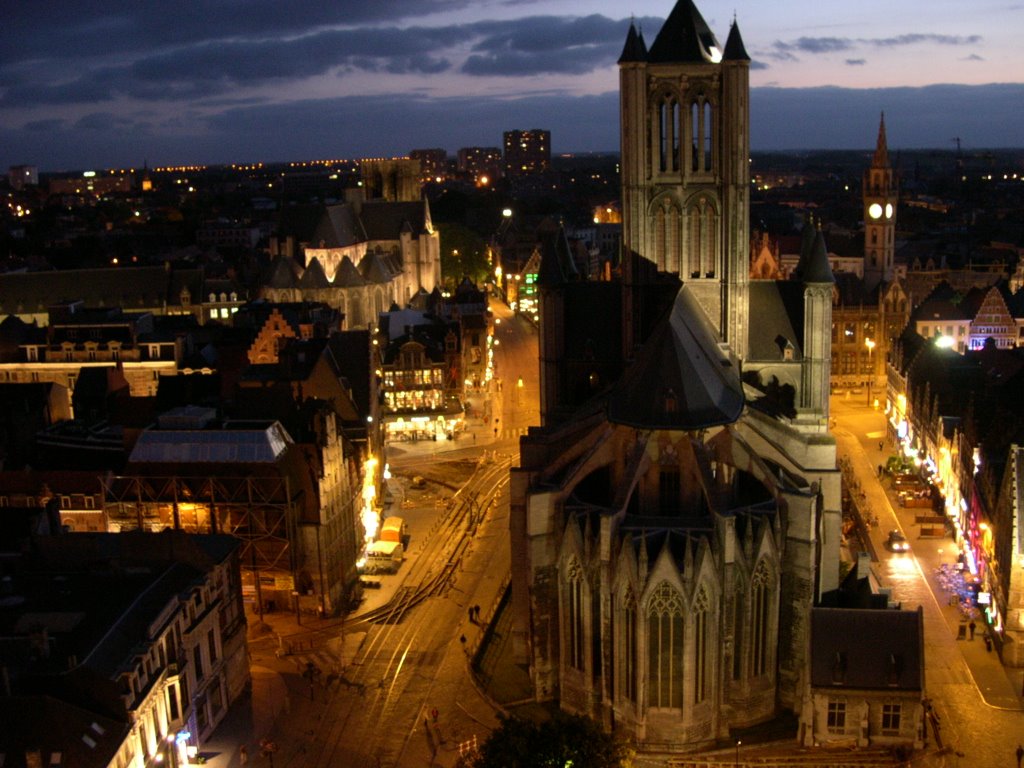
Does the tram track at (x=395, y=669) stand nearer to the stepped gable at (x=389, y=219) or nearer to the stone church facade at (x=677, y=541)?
the stone church facade at (x=677, y=541)

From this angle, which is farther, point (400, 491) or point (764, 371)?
point (400, 491)

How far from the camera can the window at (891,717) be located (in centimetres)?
4147

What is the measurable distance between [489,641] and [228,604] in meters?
11.9

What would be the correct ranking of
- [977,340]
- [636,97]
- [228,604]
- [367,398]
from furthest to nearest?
1. [977,340]
2. [367,398]
3. [636,97]
4. [228,604]

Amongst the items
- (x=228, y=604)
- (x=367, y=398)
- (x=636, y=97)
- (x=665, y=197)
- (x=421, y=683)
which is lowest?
(x=421, y=683)

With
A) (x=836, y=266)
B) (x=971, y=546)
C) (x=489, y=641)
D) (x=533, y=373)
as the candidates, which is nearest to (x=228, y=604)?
(x=489, y=641)

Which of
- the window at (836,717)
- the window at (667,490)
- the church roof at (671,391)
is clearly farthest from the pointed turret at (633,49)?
the window at (836,717)

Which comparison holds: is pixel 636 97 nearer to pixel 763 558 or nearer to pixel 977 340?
pixel 763 558

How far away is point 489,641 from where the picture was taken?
5122 centimetres

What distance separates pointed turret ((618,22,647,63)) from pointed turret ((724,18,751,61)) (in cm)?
433

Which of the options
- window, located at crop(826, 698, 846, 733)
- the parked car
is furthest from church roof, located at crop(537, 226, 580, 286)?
window, located at crop(826, 698, 846, 733)

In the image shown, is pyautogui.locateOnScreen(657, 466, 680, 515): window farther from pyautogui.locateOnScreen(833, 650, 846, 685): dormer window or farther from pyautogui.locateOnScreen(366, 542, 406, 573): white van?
pyautogui.locateOnScreen(366, 542, 406, 573): white van

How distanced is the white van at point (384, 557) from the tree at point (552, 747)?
1051 inches

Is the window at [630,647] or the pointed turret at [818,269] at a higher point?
the pointed turret at [818,269]
